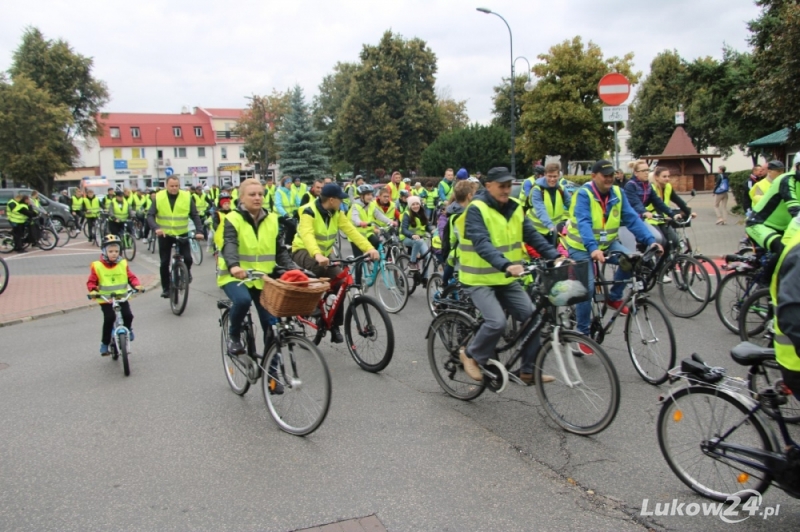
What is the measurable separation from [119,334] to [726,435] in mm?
5667

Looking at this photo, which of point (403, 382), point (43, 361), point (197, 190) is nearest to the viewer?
point (403, 382)

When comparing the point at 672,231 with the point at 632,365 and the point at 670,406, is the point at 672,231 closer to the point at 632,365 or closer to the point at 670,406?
the point at 632,365

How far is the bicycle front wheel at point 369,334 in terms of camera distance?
6.29m

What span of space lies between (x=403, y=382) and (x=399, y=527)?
264 centimetres

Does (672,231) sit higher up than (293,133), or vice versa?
(293,133)

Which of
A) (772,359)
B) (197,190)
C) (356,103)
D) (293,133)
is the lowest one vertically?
(772,359)

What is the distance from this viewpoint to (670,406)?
12.2 ft

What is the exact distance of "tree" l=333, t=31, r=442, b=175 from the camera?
5862cm

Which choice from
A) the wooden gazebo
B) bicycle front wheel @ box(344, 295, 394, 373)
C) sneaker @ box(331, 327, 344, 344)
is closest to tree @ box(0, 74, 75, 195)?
the wooden gazebo

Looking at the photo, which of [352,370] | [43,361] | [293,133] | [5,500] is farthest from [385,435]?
[293,133]

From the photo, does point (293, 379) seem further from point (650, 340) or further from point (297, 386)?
point (650, 340)

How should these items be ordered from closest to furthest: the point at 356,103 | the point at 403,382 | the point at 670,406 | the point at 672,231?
the point at 670,406 → the point at 403,382 → the point at 672,231 → the point at 356,103

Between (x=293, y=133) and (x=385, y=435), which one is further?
(x=293, y=133)

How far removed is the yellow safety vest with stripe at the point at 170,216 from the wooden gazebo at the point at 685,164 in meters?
38.6
